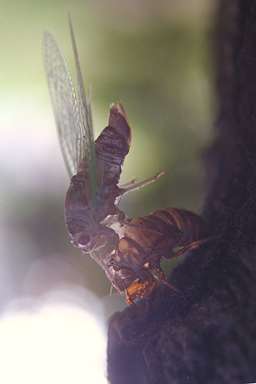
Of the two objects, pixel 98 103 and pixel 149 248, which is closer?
pixel 149 248

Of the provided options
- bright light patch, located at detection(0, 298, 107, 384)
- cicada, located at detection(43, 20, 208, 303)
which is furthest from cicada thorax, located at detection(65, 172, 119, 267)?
bright light patch, located at detection(0, 298, 107, 384)

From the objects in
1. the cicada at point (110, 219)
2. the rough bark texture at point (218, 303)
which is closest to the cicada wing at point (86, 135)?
the cicada at point (110, 219)

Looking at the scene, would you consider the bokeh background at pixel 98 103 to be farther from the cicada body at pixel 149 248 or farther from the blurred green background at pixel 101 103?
the cicada body at pixel 149 248

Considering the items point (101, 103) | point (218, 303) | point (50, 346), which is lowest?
point (50, 346)

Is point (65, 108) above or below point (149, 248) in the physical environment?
above

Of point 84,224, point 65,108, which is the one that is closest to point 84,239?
point 84,224

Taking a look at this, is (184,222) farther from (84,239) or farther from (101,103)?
(101,103)

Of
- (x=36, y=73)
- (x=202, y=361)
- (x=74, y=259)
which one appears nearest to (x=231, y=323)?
(x=202, y=361)

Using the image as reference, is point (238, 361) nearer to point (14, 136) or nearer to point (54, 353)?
point (54, 353)
